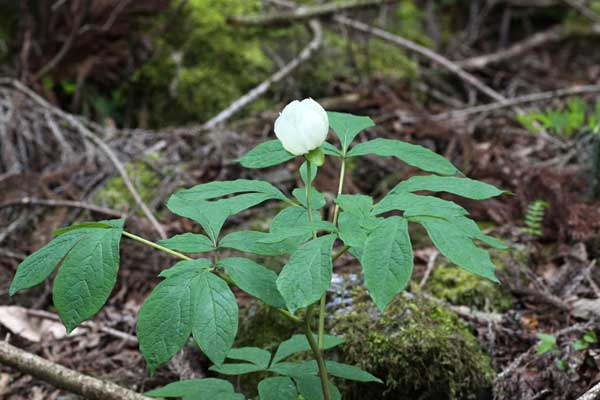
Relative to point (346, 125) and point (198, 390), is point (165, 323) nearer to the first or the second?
point (198, 390)

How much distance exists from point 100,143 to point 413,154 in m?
2.40

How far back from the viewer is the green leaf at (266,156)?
134 cm

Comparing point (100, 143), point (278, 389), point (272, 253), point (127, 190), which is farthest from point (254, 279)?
point (100, 143)

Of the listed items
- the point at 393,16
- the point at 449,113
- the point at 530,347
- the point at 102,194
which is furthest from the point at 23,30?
the point at 530,347

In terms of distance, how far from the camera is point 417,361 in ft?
5.91

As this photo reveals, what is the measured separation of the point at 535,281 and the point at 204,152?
193 cm

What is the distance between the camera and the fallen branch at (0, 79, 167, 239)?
8.92 feet

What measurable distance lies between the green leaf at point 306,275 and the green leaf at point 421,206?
5.6 inches

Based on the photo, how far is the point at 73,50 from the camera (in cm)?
403

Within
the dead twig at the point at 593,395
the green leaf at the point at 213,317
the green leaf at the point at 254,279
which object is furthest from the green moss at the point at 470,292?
the green leaf at the point at 213,317

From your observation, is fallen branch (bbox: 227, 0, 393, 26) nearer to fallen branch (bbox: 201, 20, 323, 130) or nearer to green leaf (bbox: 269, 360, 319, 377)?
fallen branch (bbox: 201, 20, 323, 130)

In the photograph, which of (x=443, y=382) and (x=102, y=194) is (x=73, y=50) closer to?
(x=102, y=194)

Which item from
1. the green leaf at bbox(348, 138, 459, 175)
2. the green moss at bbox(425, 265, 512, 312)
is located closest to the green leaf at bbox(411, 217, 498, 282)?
the green leaf at bbox(348, 138, 459, 175)

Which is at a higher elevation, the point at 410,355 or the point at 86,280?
the point at 86,280
